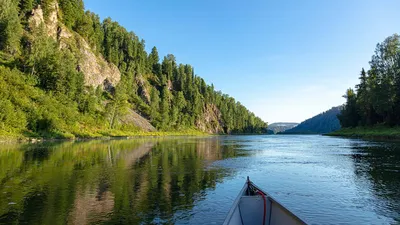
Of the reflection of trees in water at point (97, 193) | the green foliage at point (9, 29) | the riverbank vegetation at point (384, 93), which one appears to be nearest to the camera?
the reflection of trees in water at point (97, 193)

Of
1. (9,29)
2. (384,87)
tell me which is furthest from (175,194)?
(9,29)

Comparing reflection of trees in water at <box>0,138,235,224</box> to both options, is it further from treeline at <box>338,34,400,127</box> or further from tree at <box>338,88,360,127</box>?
tree at <box>338,88,360,127</box>

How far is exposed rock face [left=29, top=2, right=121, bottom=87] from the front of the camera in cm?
10881

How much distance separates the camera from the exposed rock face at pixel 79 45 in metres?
109

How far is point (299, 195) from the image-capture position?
53.4ft

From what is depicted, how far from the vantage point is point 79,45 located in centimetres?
12388

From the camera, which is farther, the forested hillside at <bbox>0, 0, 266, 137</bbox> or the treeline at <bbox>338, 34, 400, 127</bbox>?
the treeline at <bbox>338, 34, 400, 127</bbox>

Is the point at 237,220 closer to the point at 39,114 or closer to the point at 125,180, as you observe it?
the point at 125,180

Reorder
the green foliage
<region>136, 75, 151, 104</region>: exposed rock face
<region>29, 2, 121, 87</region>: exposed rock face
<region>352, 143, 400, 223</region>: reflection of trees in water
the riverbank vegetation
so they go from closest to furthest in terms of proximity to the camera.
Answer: <region>352, 143, 400, 223</region>: reflection of trees in water → the riverbank vegetation → the green foliage → <region>29, 2, 121, 87</region>: exposed rock face → <region>136, 75, 151, 104</region>: exposed rock face

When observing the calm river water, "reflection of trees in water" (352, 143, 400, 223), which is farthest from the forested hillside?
"reflection of trees in water" (352, 143, 400, 223)

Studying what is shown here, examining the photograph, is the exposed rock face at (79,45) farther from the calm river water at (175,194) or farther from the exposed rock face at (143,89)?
the calm river water at (175,194)

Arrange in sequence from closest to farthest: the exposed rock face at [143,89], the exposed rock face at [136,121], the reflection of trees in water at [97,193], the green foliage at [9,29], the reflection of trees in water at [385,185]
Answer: the reflection of trees in water at [97,193], the reflection of trees in water at [385,185], the green foliage at [9,29], the exposed rock face at [136,121], the exposed rock face at [143,89]

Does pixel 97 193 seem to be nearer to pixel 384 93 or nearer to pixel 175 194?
pixel 175 194

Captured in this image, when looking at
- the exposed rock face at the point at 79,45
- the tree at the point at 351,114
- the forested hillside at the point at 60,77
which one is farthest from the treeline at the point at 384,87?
the exposed rock face at the point at 79,45
